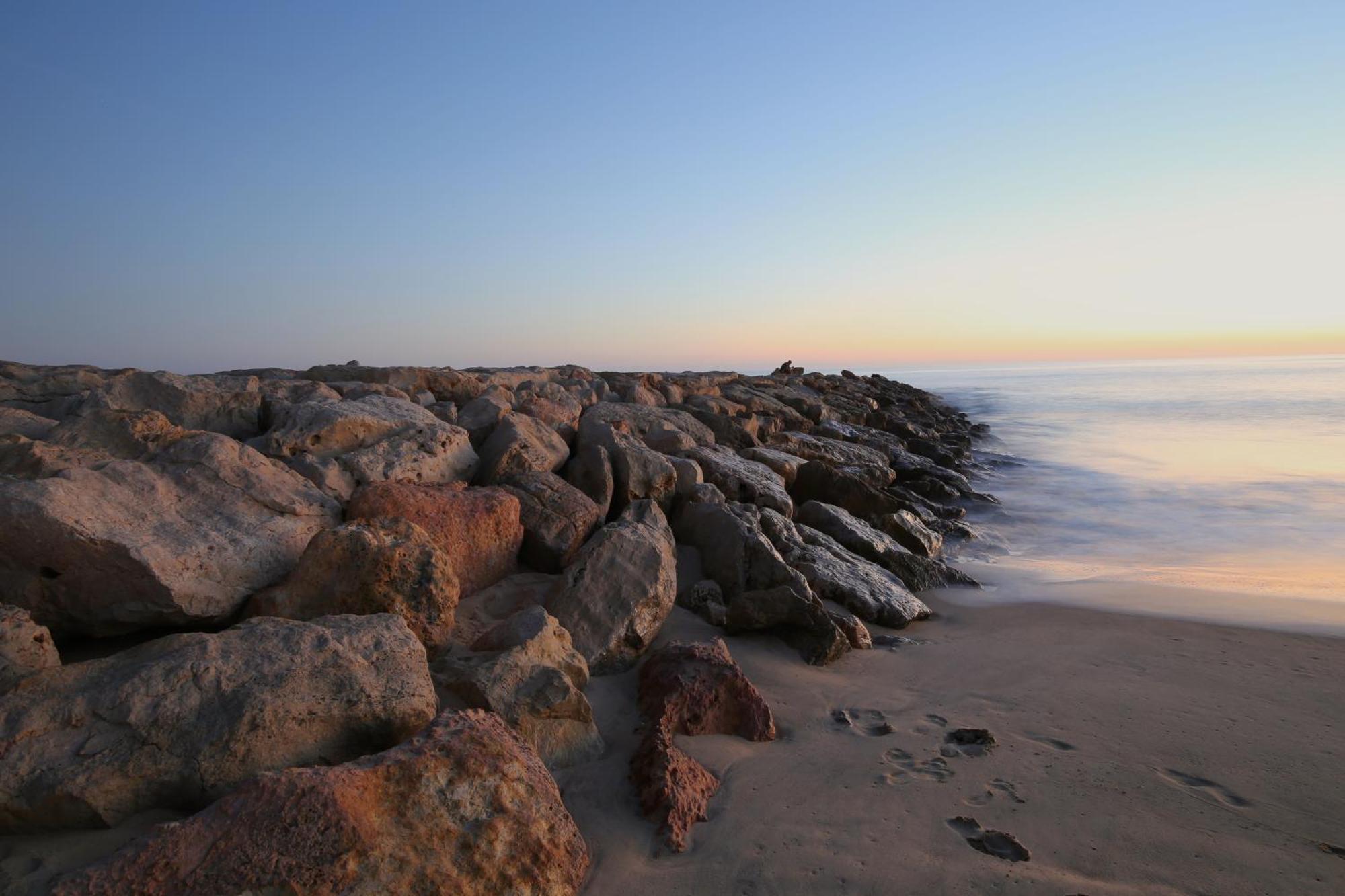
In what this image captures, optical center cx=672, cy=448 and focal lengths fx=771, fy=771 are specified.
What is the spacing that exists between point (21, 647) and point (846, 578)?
13.2 feet

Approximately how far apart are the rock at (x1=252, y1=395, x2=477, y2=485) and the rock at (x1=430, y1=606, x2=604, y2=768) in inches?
65.0

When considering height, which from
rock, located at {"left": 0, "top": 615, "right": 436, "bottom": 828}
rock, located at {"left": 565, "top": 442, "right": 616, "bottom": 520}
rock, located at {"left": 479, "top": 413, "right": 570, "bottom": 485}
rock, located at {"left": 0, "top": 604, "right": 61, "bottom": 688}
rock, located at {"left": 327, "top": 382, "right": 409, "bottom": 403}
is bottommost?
rock, located at {"left": 0, "top": 615, "right": 436, "bottom": 828}

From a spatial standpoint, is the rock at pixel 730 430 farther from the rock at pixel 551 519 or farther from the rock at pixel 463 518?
the rock at pixel 463 518

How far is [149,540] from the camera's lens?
2.96 metres

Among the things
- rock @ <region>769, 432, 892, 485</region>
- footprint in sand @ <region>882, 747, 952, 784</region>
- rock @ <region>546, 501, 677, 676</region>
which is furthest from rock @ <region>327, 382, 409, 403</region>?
rock @ <region>769, 432, 892, 485</region>

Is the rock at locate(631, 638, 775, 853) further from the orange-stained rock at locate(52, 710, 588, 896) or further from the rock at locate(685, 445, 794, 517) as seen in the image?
the rock at locate(685, 445, 794, 517)

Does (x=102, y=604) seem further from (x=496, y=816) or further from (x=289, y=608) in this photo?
(x=496, y=816)

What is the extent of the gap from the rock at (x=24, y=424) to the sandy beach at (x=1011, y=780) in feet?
10.6

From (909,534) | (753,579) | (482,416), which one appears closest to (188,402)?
(482,416)

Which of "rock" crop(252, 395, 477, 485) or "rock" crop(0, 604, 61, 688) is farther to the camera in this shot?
"rock" crop(252, 395, 477, 485)

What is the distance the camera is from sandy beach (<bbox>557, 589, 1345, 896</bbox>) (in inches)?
91.0

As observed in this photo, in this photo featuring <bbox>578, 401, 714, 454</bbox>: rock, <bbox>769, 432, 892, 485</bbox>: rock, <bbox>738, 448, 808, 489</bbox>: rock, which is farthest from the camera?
<bbox>769, 432, 892, 485</bbox>: rock

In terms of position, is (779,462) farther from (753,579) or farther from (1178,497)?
(1178,497)

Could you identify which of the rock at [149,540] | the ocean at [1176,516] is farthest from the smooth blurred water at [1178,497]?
the rock at [149,540]
